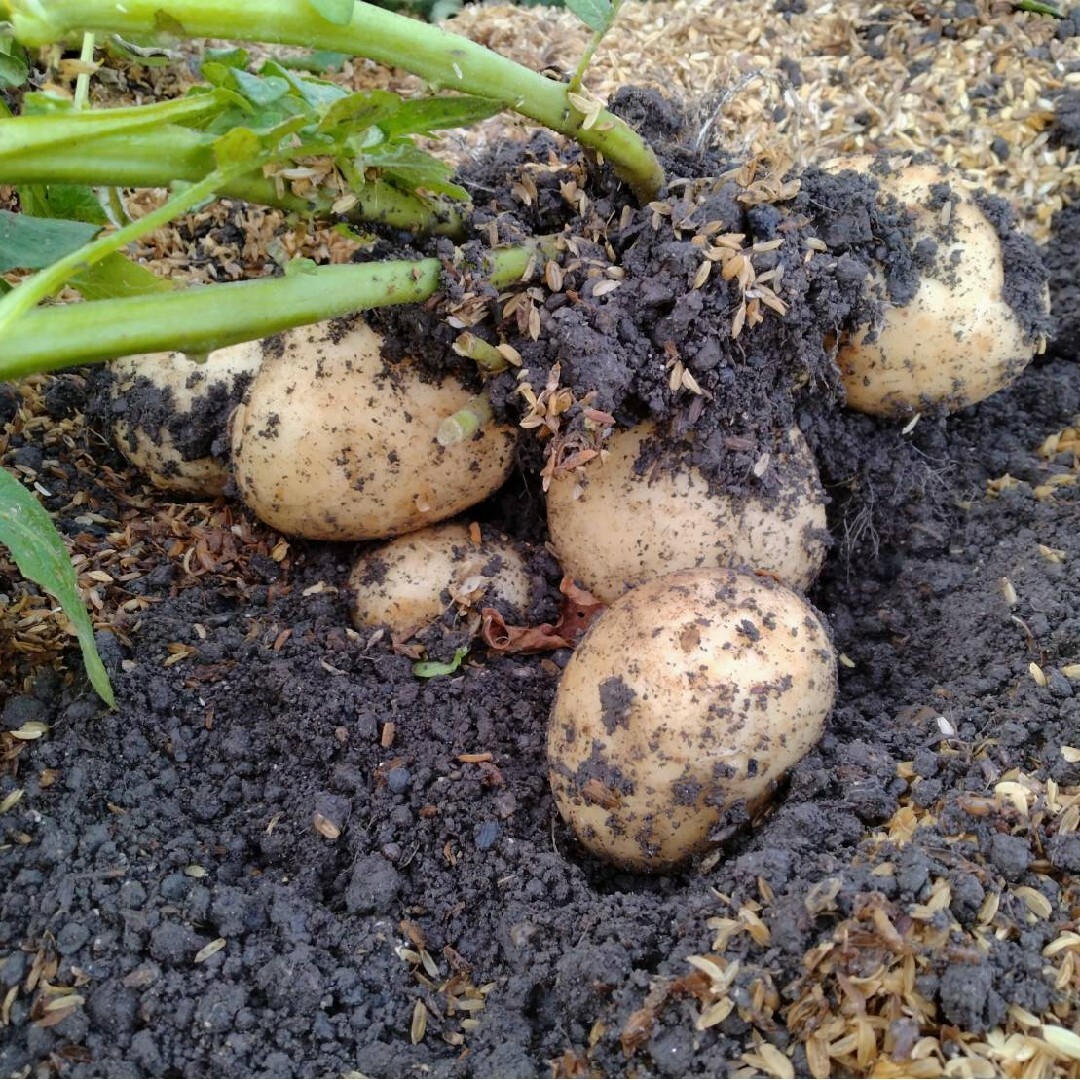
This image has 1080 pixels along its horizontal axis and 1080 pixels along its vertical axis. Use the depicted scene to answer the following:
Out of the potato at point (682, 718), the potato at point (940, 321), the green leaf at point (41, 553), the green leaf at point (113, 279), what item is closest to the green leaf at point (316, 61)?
the green leaf at point (113, 279)

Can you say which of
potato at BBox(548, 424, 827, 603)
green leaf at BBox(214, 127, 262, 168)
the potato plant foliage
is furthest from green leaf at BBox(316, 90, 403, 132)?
potato at BBox(548, 424, 827, 603)

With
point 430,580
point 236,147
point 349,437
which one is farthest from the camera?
point 430,580

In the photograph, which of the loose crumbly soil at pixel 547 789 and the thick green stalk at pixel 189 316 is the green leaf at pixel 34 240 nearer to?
the thick green stalk at pixel 189 316

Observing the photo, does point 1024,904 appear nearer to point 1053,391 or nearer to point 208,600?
point 1053,391

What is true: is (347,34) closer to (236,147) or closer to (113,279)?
(236,147)

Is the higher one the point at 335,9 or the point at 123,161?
the point at 335,9

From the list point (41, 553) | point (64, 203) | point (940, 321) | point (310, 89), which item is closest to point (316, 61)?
point (64, 203)

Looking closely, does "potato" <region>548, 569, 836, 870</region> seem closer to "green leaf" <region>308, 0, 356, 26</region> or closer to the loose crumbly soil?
the loose crumbly soil
